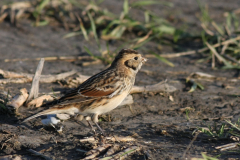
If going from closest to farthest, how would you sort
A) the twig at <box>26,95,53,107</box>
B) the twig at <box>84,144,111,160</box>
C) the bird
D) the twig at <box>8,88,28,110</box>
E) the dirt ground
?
the twig at <box>84,144,111,160</box> → the dirt ground → the bird → the twig at <box>8,88,28,110</box> → the twig at <box>26,95,53,107</box>

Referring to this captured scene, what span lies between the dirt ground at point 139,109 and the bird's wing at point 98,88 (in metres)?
0.48

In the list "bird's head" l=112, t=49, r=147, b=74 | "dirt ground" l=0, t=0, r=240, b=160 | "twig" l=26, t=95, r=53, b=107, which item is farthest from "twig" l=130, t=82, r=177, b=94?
"twig" l=26, t=95, r=53, b=107

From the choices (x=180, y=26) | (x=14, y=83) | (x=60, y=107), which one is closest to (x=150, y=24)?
(x=180, y=26)

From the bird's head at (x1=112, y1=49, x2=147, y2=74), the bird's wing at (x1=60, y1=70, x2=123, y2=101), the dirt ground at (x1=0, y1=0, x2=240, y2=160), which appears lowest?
the dirt ground at (x1=0, y1=0, x2=240, y2=160)

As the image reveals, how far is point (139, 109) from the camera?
6309 mm

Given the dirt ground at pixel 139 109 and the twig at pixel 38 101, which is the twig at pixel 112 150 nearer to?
the dirt ground at pixel 139 109

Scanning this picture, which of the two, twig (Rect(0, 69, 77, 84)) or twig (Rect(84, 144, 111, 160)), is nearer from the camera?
twig (Rect(84, 144, 111, 160))

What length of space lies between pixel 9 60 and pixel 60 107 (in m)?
3.28

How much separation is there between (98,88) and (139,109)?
3.48ft

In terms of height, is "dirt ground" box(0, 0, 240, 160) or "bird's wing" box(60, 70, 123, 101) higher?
"bird's wing" box(60, 70, 123, 101)

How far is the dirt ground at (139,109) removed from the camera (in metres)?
4.77

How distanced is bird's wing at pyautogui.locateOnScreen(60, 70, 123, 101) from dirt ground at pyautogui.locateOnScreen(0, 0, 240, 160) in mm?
483

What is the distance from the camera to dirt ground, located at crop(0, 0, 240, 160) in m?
4.77

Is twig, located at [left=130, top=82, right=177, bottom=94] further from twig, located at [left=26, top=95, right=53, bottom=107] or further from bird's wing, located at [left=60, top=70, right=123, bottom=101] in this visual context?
twig, located at [left=26, top=95, right=53, bottom=107]
